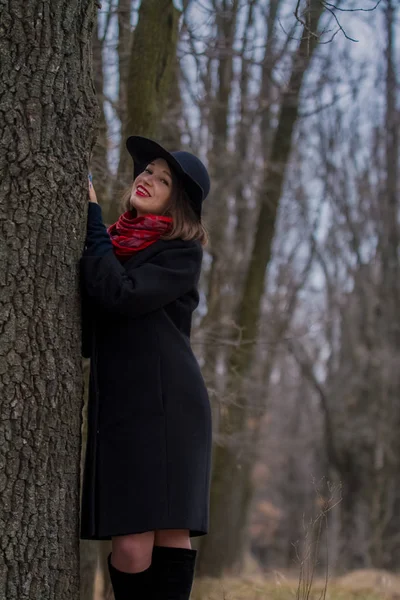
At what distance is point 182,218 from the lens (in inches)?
126

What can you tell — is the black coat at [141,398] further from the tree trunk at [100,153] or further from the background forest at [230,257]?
the tree trunk at [100,153]

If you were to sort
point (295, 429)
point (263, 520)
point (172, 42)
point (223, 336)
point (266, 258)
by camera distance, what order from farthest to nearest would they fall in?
point (263, 520), point (295, 429), point (266, 258), point (223, 336), point (172, 42)

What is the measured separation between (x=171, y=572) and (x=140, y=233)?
135cm

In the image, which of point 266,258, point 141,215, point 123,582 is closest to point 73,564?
point 123,582

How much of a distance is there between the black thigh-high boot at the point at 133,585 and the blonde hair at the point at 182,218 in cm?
134

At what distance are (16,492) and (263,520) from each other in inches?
1183

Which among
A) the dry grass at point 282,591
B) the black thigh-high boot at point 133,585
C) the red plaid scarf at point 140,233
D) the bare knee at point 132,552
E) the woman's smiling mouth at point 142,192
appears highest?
the woman's smiling mouth at point 142,192

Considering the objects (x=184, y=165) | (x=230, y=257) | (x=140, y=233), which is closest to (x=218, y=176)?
(x=230, y=257)

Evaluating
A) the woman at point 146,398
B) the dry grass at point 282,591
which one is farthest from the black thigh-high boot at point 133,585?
the dry grass at point 282,591

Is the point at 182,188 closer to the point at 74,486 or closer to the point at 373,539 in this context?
the point at 74,486

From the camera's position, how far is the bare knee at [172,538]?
310cm

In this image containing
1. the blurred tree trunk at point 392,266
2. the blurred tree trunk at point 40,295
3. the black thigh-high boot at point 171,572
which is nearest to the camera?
the blurred tree trunk at point 40,295

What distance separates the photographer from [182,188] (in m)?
3.26

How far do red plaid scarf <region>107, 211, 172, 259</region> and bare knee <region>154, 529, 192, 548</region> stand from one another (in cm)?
113
